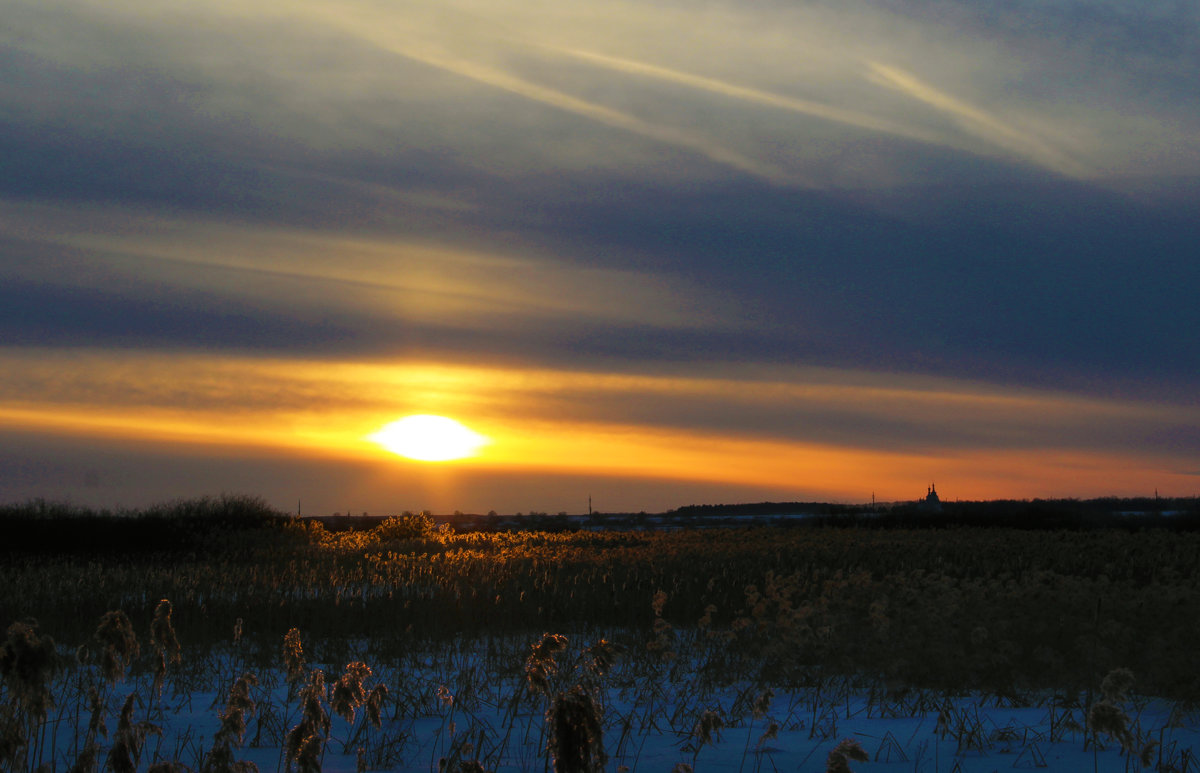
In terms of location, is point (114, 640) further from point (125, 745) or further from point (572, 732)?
point (572, 732)

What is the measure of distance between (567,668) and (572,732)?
261 inches

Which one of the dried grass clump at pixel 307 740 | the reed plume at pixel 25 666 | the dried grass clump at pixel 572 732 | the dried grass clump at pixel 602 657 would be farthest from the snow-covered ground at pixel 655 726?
the dried grass clump at pixel 572 732

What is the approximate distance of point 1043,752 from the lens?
681 centimetres

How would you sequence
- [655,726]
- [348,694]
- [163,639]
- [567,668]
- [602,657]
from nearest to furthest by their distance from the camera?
1. [348,694]
2. [163,639]
3. [602,657]
4. [655,726]
5. [567,668]

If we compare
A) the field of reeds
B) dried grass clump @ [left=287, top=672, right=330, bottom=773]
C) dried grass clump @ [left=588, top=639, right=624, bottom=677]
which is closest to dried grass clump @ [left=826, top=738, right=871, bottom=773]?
the field of reeds

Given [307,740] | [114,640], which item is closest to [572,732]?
[307,740]

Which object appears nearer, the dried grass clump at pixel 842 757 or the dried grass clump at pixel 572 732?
the dried grass clump at pixel 572 732

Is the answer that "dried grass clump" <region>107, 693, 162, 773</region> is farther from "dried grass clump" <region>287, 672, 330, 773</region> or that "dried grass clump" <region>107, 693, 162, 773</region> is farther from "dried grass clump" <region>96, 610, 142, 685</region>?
"dried grass clump" <region>287, 672, 330, 773</region>

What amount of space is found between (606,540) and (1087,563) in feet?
57.1

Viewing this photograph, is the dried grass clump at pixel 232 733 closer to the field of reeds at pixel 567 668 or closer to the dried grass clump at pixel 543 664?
the field of reeds at pixel 567 668

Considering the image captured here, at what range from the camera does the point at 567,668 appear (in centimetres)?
938

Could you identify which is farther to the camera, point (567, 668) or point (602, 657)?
point (567, 668)

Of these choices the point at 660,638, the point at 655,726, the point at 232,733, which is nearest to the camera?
the point at 232,733

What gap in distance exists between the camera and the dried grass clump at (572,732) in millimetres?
2959
